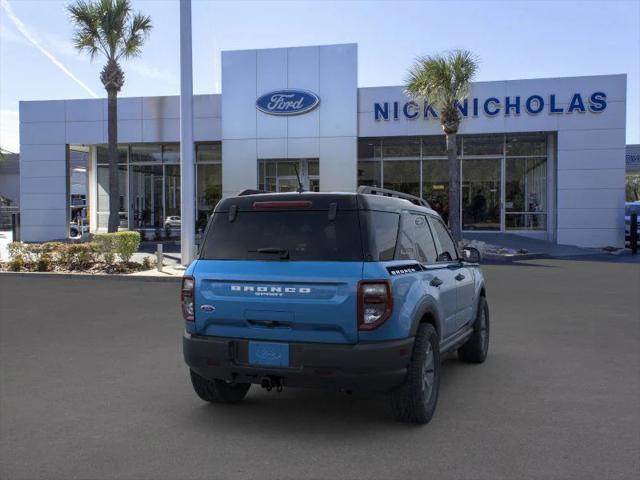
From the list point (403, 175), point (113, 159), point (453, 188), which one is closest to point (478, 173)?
point (403, 175)

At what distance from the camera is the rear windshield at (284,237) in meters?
4.60

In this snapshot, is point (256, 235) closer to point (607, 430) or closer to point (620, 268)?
point (607, 430)

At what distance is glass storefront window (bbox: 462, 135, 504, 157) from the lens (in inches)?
1090

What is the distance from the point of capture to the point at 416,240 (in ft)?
17.8

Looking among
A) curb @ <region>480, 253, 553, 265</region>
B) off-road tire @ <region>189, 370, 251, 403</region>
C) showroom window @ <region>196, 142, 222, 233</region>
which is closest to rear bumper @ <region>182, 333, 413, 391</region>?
off-road tire @ <region>189, 370, 251, 403</region>

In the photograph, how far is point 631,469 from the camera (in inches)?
Result: 157

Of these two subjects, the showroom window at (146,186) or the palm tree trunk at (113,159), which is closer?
the palm tree trunk at (113,159)

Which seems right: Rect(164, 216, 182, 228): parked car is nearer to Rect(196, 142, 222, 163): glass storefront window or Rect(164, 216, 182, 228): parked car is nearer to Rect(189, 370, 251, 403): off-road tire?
Rect(196, 142, 222, 163): glass storefront window

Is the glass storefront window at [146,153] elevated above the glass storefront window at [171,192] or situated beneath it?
elevated above

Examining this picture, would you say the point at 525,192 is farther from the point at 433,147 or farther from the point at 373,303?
the point at 373,303

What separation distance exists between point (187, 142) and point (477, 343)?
12820mm

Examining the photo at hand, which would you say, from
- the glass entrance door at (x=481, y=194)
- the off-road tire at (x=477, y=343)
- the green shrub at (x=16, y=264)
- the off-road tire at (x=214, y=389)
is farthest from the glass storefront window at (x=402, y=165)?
the off-road tire at (x=214, y=389)

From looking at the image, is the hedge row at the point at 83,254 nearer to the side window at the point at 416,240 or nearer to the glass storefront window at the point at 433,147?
the side window at the point at 416,240

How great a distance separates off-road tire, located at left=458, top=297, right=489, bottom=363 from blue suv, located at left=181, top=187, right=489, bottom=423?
5.54 feet
